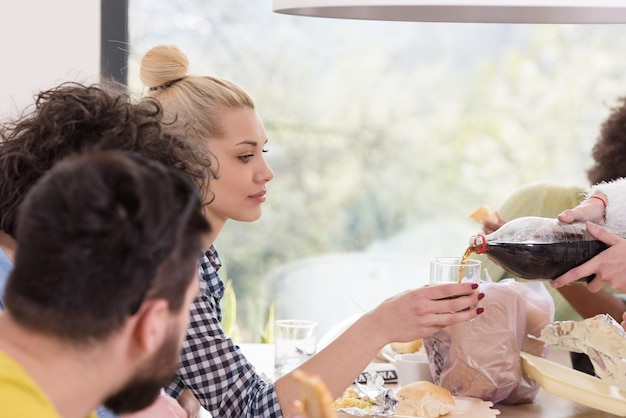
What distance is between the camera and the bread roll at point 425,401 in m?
1.47

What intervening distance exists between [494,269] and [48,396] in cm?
177

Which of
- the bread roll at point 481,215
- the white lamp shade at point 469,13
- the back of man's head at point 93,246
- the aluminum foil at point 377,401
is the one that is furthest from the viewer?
the bread roll at point 481,215

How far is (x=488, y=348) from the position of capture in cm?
157

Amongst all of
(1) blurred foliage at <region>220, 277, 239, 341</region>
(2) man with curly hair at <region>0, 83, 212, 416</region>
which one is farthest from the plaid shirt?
(1) blurred foliage at <region>220, 277, 239, 341</region>

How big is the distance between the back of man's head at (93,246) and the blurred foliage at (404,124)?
294 cm

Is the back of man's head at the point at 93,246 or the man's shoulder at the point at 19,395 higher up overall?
the back of man's head at the point at 93,246

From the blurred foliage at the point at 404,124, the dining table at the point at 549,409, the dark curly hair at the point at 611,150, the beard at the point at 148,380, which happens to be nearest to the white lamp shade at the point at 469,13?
the beard at the point at 148,380

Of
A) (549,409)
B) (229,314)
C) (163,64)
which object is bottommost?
(229,314)

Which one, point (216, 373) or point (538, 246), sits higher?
point (538, 246)

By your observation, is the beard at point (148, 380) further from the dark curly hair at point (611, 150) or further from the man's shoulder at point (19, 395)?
the dark curly hair at point (611, 150)

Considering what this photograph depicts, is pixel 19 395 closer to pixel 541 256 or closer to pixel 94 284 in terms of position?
pixel 94 284

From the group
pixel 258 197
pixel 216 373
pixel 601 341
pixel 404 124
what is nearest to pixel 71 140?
pixel 216 373

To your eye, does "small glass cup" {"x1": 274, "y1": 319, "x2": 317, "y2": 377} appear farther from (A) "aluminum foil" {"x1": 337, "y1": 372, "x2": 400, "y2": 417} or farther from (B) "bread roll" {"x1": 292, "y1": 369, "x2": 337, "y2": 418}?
(B) "bread roll" {"x1": 292, "y1": 369, "x2": 337, "y2": 418}

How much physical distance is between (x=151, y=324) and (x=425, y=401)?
81cm
